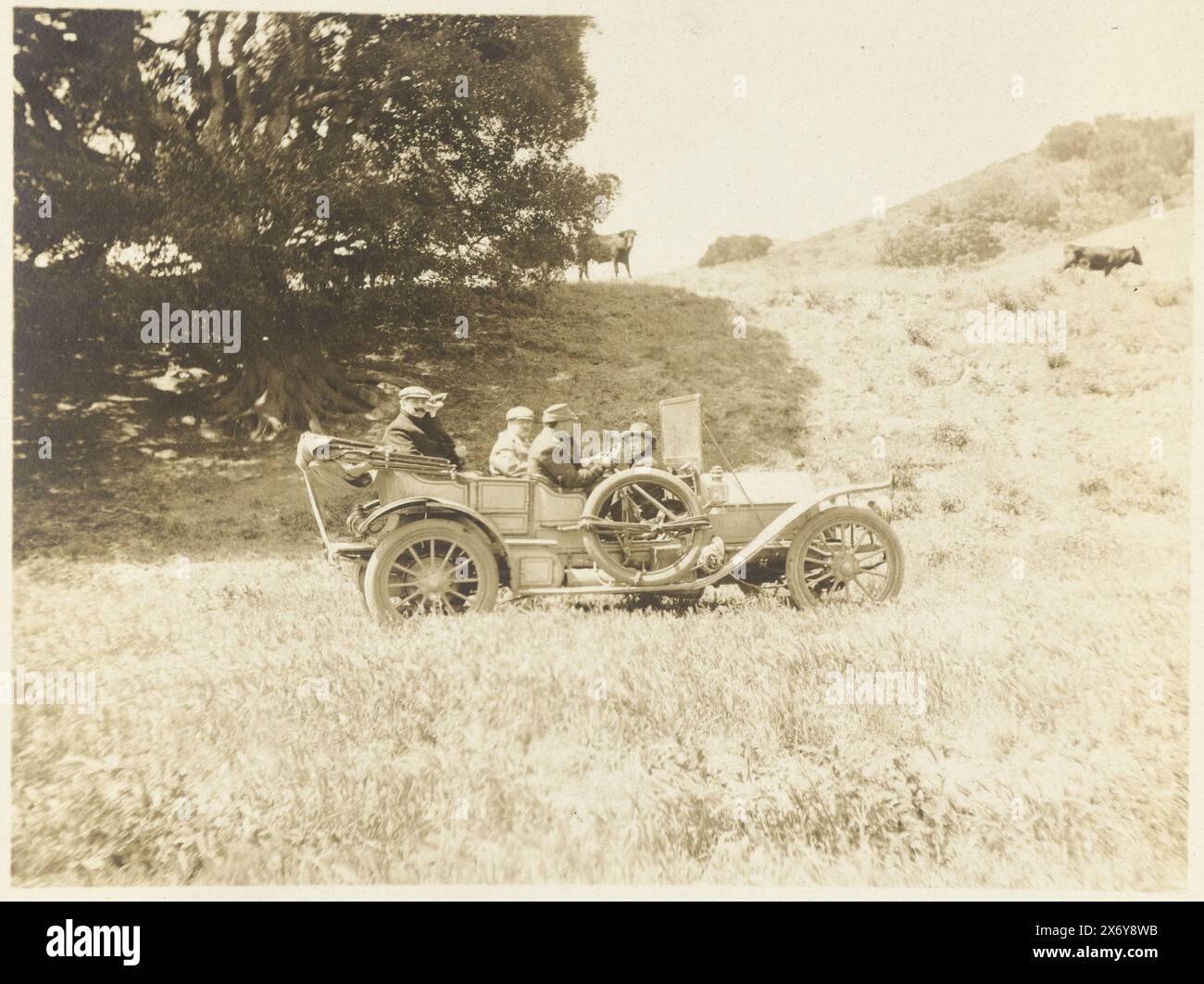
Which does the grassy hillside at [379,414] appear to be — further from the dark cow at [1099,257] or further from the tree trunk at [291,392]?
the dark cow at [1099,257]

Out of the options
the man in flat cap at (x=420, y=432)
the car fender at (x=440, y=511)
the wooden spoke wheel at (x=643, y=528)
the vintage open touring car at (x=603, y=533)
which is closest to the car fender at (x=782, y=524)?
the vintage open touring car at (x=603, y=533)

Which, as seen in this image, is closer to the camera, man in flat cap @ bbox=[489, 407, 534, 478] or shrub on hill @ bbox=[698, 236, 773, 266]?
man in flat cap @ bbox=[489, 407, 534, 478]

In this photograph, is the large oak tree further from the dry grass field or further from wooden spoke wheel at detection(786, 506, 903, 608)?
wooden spoke wheel at detection(786, 506, 903, 608)

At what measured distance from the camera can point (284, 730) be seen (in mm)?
3641

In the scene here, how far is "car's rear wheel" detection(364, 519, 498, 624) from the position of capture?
3844 millimetres

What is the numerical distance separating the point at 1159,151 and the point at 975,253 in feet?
3.49

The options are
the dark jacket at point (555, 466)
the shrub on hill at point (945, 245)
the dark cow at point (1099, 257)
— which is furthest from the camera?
the shrub on hill at point (945, 245)

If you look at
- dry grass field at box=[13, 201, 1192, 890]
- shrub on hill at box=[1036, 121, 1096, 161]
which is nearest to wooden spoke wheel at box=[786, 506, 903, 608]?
dry grass field at box=[13, 201, 1192, 890]

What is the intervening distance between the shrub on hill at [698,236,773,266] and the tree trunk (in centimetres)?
209

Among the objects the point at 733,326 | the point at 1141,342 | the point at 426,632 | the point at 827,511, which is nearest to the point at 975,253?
the point at 1141,342

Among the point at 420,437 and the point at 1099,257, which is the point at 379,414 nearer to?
the point at 420,437

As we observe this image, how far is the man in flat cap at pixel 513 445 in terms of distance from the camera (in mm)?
4129

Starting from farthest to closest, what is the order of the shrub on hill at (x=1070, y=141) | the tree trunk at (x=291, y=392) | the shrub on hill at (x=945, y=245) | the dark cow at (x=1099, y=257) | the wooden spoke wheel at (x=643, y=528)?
1. the shrub on hill at (x=945, y=245)
2. the dark cow at (x=1099, y=257)
3. the shrub on hill at (x=1070, y=141)
4. the tree trunk at (x=291, y=392)
5. the wooden spoke wheel at (x=643, y=528)

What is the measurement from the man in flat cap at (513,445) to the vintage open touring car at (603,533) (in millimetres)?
114
